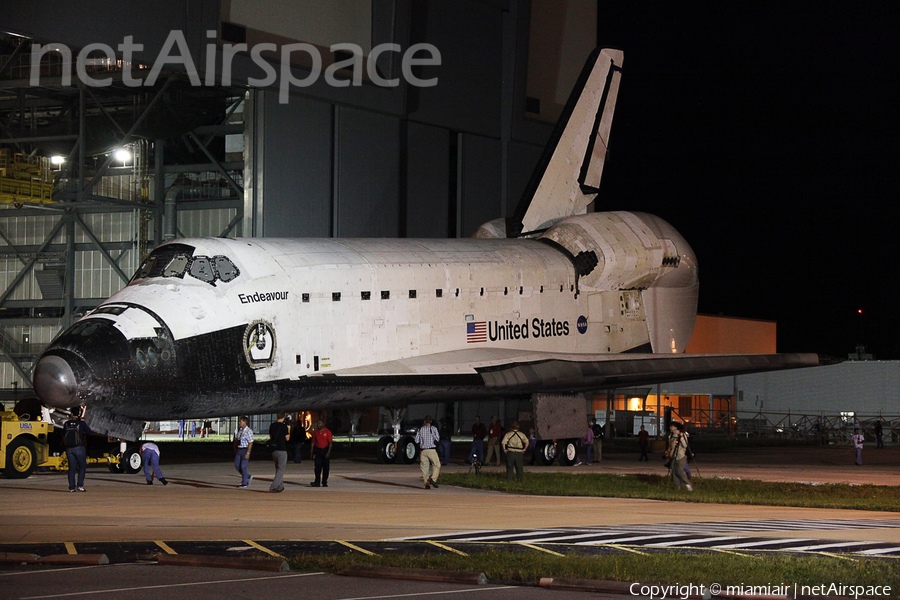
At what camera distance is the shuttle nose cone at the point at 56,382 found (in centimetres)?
1392

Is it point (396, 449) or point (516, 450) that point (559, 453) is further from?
point (516, 450)

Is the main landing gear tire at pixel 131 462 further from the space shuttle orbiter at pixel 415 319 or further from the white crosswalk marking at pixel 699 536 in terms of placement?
the white crosswalk marking at pixel 699 536

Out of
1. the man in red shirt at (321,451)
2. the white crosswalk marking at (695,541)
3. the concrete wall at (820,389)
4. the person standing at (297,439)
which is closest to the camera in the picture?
the white crosswalk marking at (695,541)

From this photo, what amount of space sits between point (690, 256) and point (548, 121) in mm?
18726

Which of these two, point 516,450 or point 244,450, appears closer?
point 244,450

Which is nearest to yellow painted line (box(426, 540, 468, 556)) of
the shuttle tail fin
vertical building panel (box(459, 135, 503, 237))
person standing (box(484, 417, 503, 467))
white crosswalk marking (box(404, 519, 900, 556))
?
white crosswalk marking (box(404, 519, 900, 556))

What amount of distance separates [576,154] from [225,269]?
11517mm

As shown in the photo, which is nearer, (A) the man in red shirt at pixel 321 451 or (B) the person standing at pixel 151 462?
(A) the man in red shirt at pixel 321 451

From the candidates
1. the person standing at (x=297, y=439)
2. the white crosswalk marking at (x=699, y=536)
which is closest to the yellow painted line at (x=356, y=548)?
the white crosswalk marking at (x=699, y=536)

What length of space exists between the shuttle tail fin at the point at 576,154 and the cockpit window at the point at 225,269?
921cm

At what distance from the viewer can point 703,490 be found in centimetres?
1498

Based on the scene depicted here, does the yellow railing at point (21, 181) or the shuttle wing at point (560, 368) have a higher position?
the yellow railing at point (21, 181)

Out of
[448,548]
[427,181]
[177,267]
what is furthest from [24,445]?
[427,181]

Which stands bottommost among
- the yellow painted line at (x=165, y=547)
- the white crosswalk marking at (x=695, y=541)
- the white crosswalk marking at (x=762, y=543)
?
the yellow painted line at (x=165, y=547)
